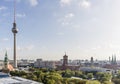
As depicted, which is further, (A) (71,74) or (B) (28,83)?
(A) (71,74)

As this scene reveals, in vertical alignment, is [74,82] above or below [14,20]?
below

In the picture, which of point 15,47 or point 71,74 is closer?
point 71,74

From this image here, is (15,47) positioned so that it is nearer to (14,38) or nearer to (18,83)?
(14,38)

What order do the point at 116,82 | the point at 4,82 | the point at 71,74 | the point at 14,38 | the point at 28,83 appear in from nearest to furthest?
the point at 28,83, the point at 4,82, the point at 116,82, the point at 71,74, the point at 14,38

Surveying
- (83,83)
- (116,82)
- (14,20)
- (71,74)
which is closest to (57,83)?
(83,83)

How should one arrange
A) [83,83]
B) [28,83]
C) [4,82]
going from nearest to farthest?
[28,83] < [4,82] < [83,83]

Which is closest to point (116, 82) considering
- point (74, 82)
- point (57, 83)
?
point (74, 82)

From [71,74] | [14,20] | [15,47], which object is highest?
[14,20]

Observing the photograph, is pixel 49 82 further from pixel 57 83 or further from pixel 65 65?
pixel 65 65

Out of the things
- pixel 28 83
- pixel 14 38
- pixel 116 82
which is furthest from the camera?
pixel 14 38
